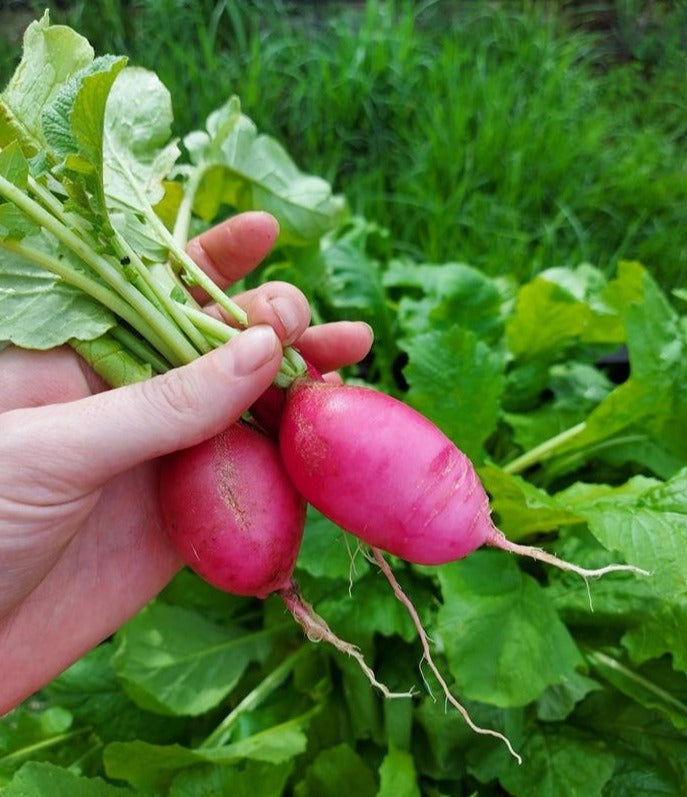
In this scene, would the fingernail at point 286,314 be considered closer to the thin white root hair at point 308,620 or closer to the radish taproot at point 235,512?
the radish taproot at point 235,512

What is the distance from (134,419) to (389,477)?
29 centimetres

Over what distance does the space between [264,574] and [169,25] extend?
1.88 m

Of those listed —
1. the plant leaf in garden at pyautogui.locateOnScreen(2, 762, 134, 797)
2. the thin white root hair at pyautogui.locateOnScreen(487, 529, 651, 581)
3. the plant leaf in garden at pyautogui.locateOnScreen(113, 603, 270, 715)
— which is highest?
the thin white root hair at pyautogui.locateOnScreen(487, 529, 651, 581)

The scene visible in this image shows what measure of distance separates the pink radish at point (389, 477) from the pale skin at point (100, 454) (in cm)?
9

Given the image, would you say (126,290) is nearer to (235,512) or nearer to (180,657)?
(235,512)

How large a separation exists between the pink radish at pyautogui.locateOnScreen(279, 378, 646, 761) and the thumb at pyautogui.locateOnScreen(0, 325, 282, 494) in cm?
10

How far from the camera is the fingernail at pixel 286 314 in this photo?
94 cm

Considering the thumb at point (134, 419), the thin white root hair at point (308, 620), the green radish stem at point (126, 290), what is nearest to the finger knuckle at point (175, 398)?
the thumb at point (134, 419)

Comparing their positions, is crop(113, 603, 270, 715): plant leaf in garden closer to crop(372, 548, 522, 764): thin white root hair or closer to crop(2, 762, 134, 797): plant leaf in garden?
crop(2, 762, 134, 797): plant leaf in garden

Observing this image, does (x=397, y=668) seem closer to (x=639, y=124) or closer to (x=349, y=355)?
(x=349, y=355)

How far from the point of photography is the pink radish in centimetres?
90

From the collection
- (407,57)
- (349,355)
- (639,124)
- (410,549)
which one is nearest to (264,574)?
(410,549)

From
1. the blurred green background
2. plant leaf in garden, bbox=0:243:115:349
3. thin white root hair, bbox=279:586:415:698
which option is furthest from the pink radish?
the blurred green background

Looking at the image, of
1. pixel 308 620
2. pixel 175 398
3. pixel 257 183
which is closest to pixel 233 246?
pixel 257 183
